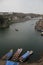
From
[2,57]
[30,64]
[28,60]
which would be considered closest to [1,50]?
[2,57]

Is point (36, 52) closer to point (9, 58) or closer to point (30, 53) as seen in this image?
point (30, 53)

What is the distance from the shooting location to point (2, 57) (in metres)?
34.2

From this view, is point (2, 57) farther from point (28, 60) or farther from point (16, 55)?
point (28, 60)

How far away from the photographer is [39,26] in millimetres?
77375

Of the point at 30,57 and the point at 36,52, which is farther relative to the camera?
the point at 36,52

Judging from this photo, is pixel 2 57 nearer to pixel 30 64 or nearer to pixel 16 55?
pixel 16 55

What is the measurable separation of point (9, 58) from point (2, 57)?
54.3 inches

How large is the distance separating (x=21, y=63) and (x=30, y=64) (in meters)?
1.59

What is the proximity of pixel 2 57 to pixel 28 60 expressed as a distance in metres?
5.01

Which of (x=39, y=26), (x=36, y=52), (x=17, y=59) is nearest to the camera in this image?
(x=17, y=59)

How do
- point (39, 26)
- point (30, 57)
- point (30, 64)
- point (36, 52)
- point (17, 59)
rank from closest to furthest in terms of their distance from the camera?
point (30, 64) < point (17, 59) < point (30, 57) < point (36, 52) < point (39, 26)

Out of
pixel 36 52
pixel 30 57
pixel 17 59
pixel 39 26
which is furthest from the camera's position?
pixel 39 26

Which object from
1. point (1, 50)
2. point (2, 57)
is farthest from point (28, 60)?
point (1, 50)

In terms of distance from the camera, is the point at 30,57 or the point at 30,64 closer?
the point at 30,64
